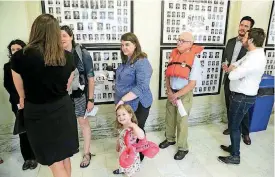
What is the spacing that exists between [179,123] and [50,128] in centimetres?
140

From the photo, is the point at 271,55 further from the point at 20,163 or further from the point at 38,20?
the point at 20,163

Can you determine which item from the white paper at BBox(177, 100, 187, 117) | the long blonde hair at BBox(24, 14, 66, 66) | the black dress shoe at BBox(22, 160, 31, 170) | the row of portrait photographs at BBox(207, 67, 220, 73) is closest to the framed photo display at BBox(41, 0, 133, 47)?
the white paper at BBox(177, 100, 187, 117)

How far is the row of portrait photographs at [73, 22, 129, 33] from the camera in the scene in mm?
2395

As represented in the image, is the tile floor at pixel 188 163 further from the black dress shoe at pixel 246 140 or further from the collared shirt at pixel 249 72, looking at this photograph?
the collared shirt at pixel 249 72

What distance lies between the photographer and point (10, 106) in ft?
7.81

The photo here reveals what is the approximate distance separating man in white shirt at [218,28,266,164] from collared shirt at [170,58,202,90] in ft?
0.98

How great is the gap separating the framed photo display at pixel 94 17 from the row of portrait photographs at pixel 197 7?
0.55m

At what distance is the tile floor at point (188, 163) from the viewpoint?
7.18 ft

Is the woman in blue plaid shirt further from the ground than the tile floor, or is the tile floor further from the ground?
the woman in blue plaid shirt

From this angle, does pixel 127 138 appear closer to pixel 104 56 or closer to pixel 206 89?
pixel 104 56

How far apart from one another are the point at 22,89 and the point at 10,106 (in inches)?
47.0

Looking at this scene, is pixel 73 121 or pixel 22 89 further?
pixel 73 121

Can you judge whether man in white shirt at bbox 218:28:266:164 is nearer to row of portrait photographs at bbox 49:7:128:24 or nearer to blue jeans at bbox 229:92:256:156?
blue jeans at bbox 229:92:256:156

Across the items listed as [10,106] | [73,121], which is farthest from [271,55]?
[10,106]
